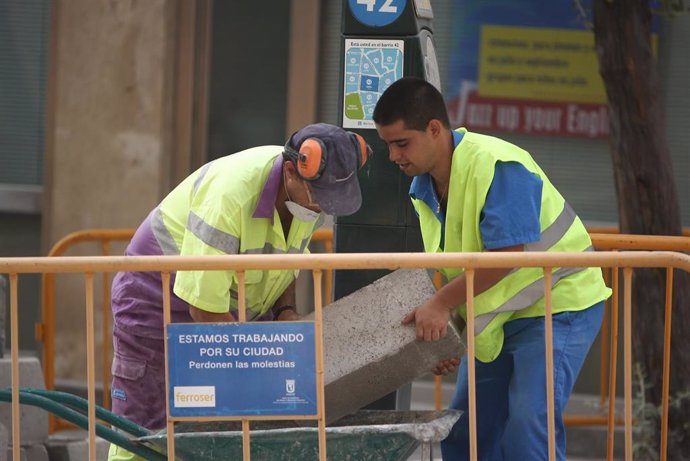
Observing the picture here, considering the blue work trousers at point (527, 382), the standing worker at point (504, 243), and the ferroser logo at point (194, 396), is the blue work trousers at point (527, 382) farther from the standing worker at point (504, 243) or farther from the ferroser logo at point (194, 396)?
the ferroser logo at point (194, 396)

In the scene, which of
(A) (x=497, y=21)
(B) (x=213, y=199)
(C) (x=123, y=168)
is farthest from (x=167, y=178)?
(B) (x=213, y=199)

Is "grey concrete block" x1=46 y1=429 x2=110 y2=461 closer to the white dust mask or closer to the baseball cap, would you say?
the white dust mask

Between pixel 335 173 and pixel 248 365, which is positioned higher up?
pixel 335 173

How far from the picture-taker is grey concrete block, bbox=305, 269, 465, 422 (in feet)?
13.1

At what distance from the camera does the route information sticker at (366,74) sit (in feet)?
14.8

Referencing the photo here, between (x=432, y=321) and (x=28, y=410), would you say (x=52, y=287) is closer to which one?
(x=28, y=410)

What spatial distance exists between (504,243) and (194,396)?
1071 millimetres

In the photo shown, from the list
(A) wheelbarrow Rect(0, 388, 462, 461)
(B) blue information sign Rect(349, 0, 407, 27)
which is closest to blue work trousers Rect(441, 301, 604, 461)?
(A) wheelbarrow Rect(0, 388, 462, 461)

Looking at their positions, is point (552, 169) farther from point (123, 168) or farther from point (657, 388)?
point (123, 168)

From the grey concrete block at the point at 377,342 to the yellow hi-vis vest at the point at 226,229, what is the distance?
30 centimetres

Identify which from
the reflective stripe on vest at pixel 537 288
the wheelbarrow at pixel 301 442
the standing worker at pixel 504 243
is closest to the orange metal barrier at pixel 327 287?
the standing worker at pixel 504 243

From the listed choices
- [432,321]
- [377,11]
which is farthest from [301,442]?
[377,11]

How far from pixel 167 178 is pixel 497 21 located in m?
2.37

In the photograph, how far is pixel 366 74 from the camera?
4.54 metres
